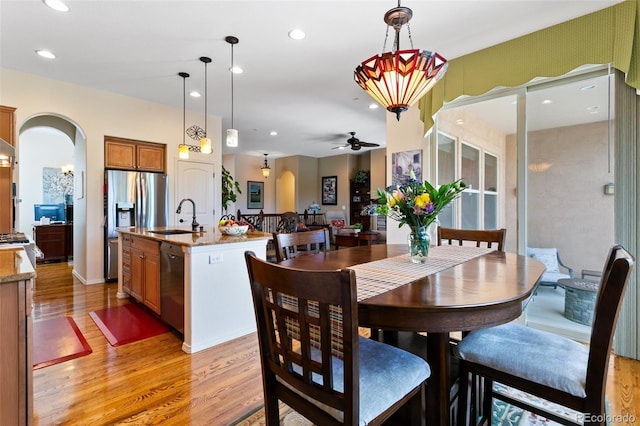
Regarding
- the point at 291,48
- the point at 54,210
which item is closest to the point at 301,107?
the point at 291,48

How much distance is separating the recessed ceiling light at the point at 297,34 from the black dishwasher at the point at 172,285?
2249mm

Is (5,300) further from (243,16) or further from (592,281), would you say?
(592,281)

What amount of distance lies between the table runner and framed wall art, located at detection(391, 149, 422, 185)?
1.71m

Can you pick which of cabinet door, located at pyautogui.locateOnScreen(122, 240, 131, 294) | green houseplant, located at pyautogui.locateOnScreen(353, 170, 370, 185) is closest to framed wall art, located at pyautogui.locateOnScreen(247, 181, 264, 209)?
green houseplant, located at pyautogui.locateOnScreen(353, 170, 370, 185)

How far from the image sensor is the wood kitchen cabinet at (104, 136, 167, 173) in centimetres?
475

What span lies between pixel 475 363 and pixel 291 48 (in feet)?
10.6

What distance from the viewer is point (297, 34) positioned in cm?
299

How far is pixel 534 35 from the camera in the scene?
2.84m

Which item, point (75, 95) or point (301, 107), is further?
point (301, 107)

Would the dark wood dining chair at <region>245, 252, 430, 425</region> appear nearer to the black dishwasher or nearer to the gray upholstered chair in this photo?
the black dishwasher

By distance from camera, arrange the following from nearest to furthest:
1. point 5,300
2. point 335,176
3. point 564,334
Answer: point 5,300
point 564,334
point 335,176

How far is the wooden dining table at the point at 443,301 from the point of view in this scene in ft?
3.49

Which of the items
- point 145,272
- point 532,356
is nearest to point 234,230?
point 145,272

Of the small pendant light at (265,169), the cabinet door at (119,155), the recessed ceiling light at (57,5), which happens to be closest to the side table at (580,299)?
the recessed ceiling light at (57,5)
